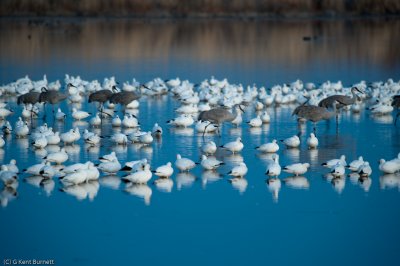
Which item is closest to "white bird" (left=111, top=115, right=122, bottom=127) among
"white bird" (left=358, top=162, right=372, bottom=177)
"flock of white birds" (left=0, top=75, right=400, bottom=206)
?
"flock of white birds" (left=0, top=75, right=400, bottom=206)

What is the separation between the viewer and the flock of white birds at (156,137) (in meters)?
14.4

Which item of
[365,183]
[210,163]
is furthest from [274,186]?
[365,183]

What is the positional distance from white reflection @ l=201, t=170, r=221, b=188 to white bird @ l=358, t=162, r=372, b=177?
2331 mm

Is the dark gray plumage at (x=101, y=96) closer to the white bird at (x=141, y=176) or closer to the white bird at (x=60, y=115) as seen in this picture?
the white bird at (x=60, y=115)

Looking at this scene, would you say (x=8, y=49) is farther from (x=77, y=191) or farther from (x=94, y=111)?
(x=77, y=191)

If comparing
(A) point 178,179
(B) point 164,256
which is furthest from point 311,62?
(B) point 164,256

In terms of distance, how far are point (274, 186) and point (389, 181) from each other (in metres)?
1.94

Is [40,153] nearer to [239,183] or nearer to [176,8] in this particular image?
[239,183]

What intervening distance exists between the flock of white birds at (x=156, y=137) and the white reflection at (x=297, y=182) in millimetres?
16

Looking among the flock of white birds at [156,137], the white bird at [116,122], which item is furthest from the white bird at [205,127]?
the white bird at [116,122]

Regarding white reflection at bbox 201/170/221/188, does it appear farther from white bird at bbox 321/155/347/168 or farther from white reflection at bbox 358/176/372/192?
white reflection at bbox 358/176/372/192

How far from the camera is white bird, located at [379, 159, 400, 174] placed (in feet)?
49.3

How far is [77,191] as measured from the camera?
14000 millimetres

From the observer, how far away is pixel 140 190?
1412 cm
